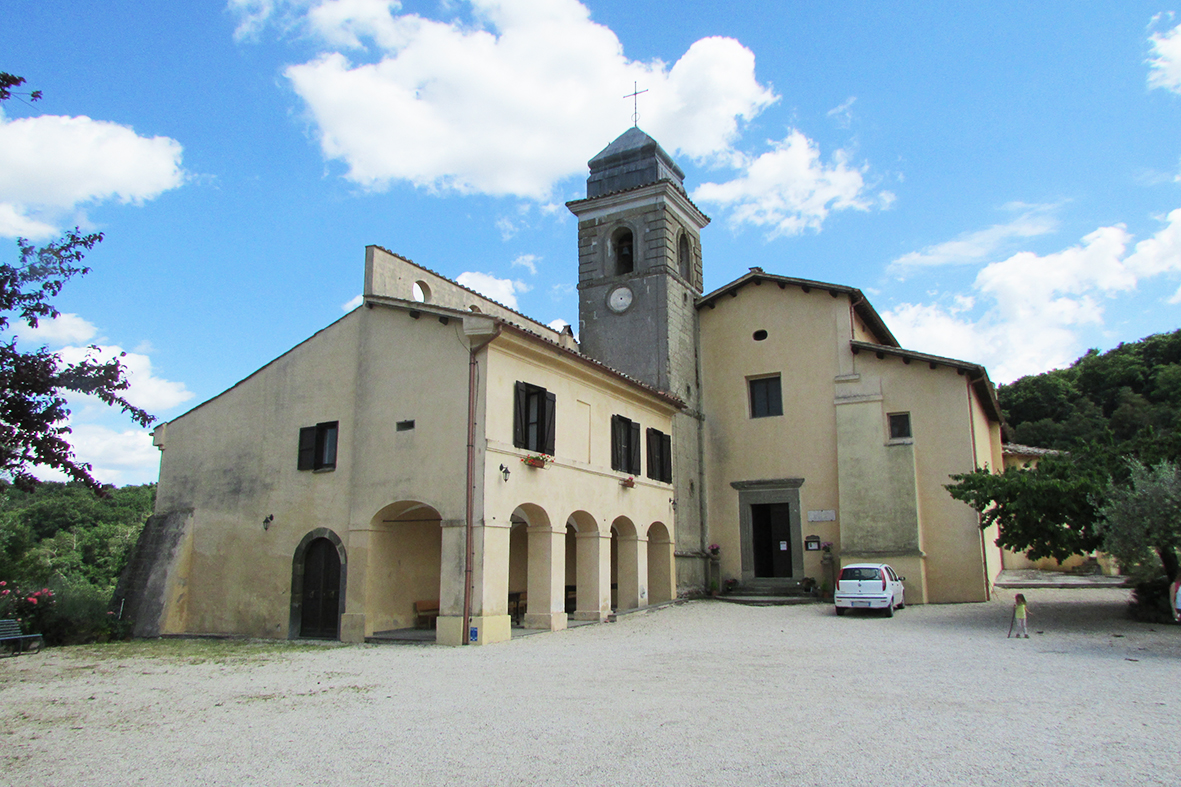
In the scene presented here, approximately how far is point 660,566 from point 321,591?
8.73 meters

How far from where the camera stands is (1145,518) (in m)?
13.5

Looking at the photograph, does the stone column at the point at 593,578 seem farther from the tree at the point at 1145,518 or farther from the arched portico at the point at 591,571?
the tree at the point at 1145,518

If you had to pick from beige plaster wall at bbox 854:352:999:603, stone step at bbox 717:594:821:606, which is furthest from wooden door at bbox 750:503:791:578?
beige plaster wall at bbox 854:352:999:603

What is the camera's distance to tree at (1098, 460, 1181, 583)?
1326cm

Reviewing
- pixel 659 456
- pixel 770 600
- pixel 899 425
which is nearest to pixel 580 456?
pixel 659 456

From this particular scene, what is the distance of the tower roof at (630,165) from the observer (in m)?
24.4

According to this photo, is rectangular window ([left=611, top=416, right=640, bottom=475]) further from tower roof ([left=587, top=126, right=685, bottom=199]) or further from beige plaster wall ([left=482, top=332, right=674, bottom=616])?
tower roof ([left=587, top=126, right=685, bottom=199])

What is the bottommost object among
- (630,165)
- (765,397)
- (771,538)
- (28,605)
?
(28,605)

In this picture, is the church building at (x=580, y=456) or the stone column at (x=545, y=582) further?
the stone column at (x=545, y=582)

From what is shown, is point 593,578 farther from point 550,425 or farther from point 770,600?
point 770,600

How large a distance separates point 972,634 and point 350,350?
13.3m

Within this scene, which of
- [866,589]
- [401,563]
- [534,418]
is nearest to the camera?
[534,418]

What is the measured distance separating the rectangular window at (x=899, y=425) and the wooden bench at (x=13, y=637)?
19.7m

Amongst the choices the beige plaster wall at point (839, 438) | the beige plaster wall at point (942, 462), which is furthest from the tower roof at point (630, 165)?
the beige plaster wall at point (942, 462)
